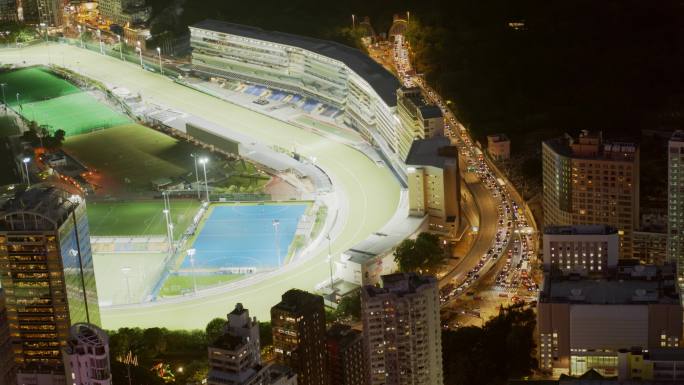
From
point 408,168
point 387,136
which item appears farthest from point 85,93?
point 408,168

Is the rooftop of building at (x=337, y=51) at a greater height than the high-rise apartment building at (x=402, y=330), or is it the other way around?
the rooftop of building at (x=337, y=51)

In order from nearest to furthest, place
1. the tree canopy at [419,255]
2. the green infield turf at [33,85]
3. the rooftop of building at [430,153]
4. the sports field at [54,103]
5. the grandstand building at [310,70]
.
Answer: the tree canopy at [419,255] → the rooftop of building at [430,153] → the grandstand building at [310,70] → the sports field at [54,103] → the green infield turf at [33,85]

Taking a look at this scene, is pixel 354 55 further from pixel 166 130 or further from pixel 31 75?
pixel 31 75

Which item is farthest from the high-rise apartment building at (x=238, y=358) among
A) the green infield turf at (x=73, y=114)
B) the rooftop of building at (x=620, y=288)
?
the green infield turf at (x=73, y=114)

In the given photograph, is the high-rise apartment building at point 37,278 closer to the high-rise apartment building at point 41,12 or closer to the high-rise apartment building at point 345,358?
the high-rise apartment building at point 345,358

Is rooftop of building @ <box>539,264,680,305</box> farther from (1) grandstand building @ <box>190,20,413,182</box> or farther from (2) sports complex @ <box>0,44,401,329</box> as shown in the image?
(1) grandstand building @ <box>190,20,413,182</box>

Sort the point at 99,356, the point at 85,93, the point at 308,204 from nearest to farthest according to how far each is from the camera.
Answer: the point at 99,356, the point at 308,204, the point at 85,93
